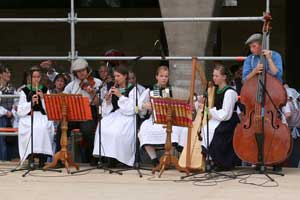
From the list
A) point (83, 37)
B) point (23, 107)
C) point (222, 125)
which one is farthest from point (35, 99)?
point (83, 37)

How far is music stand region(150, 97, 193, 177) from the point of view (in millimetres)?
8797

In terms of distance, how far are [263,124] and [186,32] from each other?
266cm

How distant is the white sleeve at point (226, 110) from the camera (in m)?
9.08

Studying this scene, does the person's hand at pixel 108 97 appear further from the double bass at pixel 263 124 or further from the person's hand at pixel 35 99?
the double bass at pixel 263 124

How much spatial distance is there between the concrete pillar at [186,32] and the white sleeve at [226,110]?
63.2 inches

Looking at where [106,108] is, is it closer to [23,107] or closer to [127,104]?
[127,104]

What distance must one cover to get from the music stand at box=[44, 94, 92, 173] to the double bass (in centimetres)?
205

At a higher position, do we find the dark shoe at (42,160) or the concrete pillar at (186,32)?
the concrete pillar at (186,32)

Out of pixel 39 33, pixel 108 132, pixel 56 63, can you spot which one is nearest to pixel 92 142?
pixel 108 132

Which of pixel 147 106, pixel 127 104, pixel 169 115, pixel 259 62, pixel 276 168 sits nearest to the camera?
pixel 259 62

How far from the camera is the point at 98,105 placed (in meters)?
9.78

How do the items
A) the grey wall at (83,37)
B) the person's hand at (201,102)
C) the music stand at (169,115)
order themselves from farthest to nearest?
the grey wall at (83,37)
the person's hand at (201,102)
the music stand at (169,115)

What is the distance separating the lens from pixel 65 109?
9.18m

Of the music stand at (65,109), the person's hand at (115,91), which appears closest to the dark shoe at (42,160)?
the music stand at (65,109)
